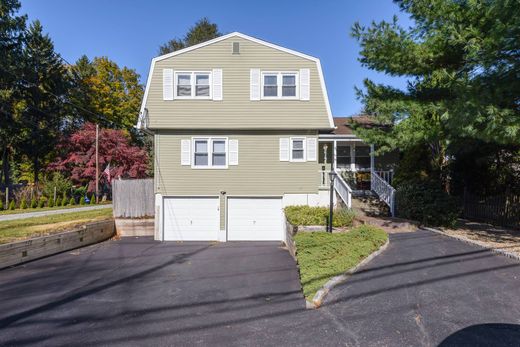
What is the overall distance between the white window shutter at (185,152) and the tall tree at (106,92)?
21608 millimetres

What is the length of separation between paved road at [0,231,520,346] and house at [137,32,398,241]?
4.01m

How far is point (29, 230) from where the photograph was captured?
10344 mm

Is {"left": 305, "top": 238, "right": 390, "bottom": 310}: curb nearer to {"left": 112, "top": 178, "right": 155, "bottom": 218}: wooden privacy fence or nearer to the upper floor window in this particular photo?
the upper floor window

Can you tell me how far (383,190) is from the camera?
518 inches

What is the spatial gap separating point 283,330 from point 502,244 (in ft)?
22.7

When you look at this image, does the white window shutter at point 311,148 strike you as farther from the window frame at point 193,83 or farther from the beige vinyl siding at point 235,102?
the window frame at point 193,83

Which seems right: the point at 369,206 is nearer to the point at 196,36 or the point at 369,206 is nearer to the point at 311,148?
the point at 311,148

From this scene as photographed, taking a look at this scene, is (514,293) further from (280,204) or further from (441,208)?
(280,204)

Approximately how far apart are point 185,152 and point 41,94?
845 inches

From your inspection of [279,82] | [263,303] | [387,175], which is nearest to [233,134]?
[279,82]

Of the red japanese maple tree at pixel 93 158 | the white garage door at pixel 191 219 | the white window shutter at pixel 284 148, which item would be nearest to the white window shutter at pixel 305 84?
the white window shutter at pixel 284 148

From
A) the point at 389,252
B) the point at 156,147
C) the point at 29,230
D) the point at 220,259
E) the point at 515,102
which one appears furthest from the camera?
the point at 156,147

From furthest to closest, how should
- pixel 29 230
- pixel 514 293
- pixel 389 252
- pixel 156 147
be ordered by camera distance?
pixel 156 147
pixel 29 230
pixel 389 252
pixel 514 293

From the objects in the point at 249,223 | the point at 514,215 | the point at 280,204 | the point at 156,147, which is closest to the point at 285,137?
the point at 280,204
